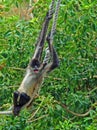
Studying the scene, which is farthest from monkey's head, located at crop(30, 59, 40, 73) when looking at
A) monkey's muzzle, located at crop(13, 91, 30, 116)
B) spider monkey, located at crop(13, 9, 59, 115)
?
monkey's muzzle, located at crop(13, 91, 30, 116)

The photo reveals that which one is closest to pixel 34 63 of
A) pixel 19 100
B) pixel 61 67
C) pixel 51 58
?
pixel 51 58

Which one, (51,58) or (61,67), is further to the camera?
(61,67)

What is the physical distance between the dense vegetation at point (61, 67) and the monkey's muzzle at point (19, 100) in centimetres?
11

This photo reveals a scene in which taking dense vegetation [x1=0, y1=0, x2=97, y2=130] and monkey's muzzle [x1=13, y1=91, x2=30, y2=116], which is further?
dense vegetation [x1=0, y1=0, x2=97, y2=130]

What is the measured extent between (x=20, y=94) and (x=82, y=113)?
56cm

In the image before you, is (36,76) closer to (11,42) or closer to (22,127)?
(22,127)

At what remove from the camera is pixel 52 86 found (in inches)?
101

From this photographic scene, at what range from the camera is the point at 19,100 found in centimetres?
215

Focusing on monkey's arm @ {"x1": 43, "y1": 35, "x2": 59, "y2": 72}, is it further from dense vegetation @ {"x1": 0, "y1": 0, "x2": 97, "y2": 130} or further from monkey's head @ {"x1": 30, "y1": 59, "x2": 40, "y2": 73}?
dense vegetation @ {"x1": 0, "y1": 0, "x2": 97, "y2": 130}

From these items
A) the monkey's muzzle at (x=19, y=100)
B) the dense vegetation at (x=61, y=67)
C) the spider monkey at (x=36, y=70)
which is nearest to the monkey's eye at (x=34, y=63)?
the spider monkey at (x=36, y=70)

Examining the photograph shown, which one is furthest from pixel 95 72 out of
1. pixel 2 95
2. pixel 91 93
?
pixel 2 95

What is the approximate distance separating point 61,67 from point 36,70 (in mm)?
430

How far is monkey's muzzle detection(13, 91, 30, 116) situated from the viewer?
2132mm

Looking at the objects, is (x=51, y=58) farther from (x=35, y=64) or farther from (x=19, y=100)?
(x=19, y=100)
